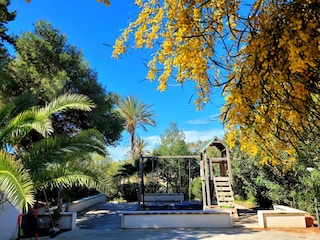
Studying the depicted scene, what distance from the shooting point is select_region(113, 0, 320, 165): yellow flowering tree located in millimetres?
1979

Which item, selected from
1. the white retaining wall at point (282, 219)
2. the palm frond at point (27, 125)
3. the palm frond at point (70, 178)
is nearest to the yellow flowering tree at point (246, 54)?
the palm frond at point (27, 125)

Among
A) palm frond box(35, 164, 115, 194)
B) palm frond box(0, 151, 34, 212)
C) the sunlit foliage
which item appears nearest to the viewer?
the sunlit foliage

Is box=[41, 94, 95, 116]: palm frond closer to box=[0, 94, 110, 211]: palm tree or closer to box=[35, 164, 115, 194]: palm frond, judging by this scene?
box=[0, 94, 110, 211]: palm tree

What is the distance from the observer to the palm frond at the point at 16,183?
3975 mm

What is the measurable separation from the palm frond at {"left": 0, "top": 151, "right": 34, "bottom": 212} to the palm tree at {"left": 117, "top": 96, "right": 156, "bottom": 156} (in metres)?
22.3

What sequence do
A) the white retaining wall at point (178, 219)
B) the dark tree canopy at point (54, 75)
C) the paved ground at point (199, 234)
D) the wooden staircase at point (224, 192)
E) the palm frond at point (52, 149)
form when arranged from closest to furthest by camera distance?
the palm frond at point (52, 149)
the paved ground at point (199, 234)
the white retaining wall at point (178, 219)
the dark tree canopy at point (54, 75)
the wooden staircase at point (224, 192)

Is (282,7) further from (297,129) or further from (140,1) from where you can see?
(140,1)

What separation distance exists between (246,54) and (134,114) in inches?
987

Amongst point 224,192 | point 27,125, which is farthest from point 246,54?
point 224,192

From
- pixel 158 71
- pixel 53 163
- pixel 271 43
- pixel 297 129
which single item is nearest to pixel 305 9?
pixel 271 43

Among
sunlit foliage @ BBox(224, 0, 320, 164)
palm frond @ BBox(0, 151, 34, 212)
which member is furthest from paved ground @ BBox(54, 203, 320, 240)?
sunlit foliage @ BBox(224, 0, 320, 164)

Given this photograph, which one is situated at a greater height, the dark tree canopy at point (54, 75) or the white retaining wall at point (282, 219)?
the dark tree canopy at point (54, 75)

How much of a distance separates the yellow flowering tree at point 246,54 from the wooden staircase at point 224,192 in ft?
29.0

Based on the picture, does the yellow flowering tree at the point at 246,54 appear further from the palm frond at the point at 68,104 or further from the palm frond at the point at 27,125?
the palm frond at the point at 68,104
